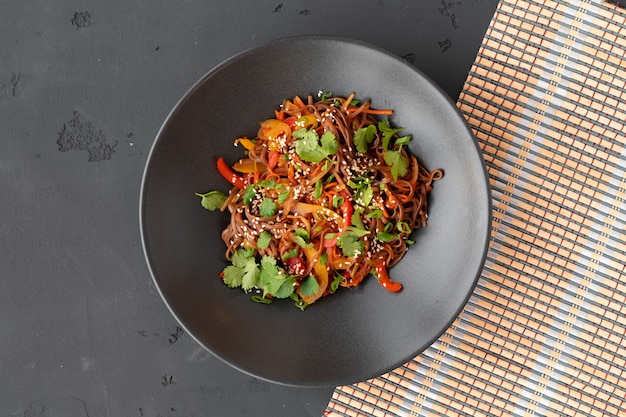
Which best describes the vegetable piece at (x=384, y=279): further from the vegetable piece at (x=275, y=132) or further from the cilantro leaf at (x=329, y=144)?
the vegetable piece at (x=275, y=132)

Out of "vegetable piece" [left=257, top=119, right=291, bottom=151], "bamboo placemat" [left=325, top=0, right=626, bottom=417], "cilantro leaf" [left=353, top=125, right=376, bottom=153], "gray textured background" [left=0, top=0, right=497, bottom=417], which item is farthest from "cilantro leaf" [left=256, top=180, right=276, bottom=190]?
"bamboo placemat" [left=325, top=0, right=626, bottom=417]

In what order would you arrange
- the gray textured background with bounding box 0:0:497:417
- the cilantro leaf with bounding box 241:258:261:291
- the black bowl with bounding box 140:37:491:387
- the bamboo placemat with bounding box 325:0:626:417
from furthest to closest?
the gray textured background with bounding box 0:0:497:417 → the bamboo placemat with bounding box 325:0:626:417 → the cilantro leaf with bounding box 241:258:261:291 → the black bowl with bounding box 140:37:491:387

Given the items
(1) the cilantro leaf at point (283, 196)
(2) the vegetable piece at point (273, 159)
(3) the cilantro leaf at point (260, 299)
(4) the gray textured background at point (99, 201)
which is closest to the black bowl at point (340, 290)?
(3) the cilantro leaf at point (260, 299)

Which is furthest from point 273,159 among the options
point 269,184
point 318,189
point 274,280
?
point 274,280

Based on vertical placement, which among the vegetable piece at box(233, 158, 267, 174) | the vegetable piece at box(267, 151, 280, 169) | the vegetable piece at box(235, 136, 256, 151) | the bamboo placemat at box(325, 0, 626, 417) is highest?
the vegetable piece at box(235, 136, 256, 151)

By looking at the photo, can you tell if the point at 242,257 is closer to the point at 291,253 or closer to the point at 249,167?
the point at 291,253

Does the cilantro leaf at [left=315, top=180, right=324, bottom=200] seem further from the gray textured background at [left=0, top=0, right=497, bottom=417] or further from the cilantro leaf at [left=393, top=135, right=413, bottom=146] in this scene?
the gray textured background at [left=0, top=0, right=497, bottom=417]

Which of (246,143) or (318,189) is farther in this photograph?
(246,143)
